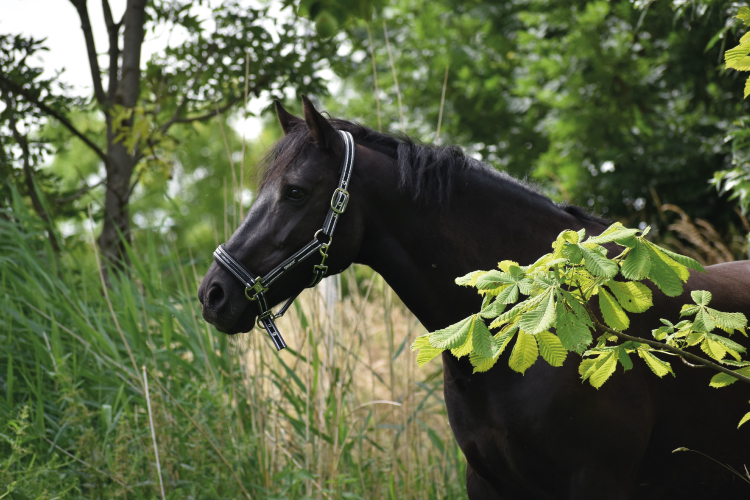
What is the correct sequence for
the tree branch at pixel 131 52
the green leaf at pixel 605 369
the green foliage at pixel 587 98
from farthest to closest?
the green foliage at pixel 587 98 < the tree branch at pixel 131 52 < the green leaf at pixel 605 369

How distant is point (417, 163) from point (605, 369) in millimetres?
937

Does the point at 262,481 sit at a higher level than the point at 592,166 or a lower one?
lower

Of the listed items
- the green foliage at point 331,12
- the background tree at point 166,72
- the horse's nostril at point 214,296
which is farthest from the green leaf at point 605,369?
the background tree at point 166,72

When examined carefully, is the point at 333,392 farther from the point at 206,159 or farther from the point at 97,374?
the point at 206,159

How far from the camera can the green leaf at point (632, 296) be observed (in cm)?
140

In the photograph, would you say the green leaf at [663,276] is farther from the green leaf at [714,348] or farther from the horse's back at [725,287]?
the horse's back at [725,287]

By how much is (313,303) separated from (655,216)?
16.7ft

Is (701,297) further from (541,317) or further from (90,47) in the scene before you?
(90,47)

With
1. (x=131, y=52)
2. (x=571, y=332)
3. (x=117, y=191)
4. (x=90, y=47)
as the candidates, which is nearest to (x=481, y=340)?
(x=571, y=332)

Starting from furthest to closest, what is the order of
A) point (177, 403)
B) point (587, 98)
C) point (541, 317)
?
1. point (587, 98)
2. point (177, 403)
3. point (541, 317)

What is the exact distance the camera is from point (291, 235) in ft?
6.54

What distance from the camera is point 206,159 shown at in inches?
789

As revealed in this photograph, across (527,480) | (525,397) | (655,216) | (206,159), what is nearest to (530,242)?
(525,397)

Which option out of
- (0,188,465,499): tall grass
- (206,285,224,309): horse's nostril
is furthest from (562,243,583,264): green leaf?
(0,188,465,499): tall grass
